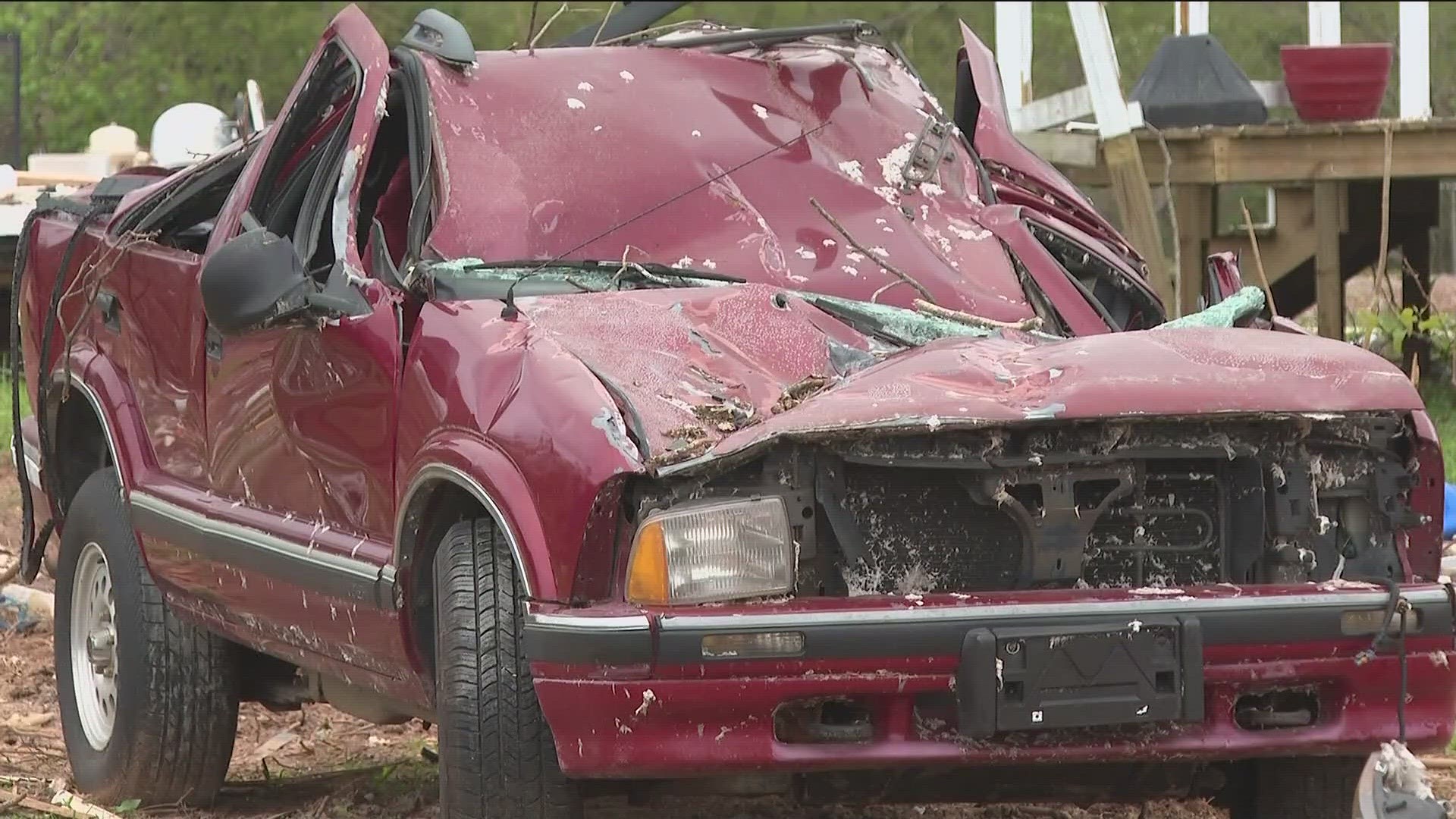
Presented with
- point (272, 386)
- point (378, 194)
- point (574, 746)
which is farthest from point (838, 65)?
point (574, 746)

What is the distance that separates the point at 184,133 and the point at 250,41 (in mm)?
19143

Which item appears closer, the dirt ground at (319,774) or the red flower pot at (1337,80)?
the dirt ground at (319,774)

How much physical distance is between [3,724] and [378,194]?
2.65 meters

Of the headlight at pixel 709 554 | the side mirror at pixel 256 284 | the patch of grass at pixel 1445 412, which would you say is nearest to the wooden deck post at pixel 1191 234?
the patch of grass at pixel 1445 412

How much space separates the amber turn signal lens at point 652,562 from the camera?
3.86m

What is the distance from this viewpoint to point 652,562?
3.86m

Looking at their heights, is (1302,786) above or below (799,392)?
below

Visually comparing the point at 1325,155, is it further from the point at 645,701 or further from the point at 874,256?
the point at 645,701

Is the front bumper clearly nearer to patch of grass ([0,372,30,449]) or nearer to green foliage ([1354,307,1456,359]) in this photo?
green foliage ([1354,307,1456,359])

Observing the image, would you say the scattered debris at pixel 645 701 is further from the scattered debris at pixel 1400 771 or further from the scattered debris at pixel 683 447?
the scattered debris at pixel 1400 771

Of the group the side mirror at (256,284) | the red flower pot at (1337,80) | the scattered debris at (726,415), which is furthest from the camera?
the red flower pot at (1337,80)

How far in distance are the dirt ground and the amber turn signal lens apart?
70cm

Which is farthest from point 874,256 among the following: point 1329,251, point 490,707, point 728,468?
point 1329,251

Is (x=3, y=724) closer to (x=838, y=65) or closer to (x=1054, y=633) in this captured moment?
(x=838, y=65)
